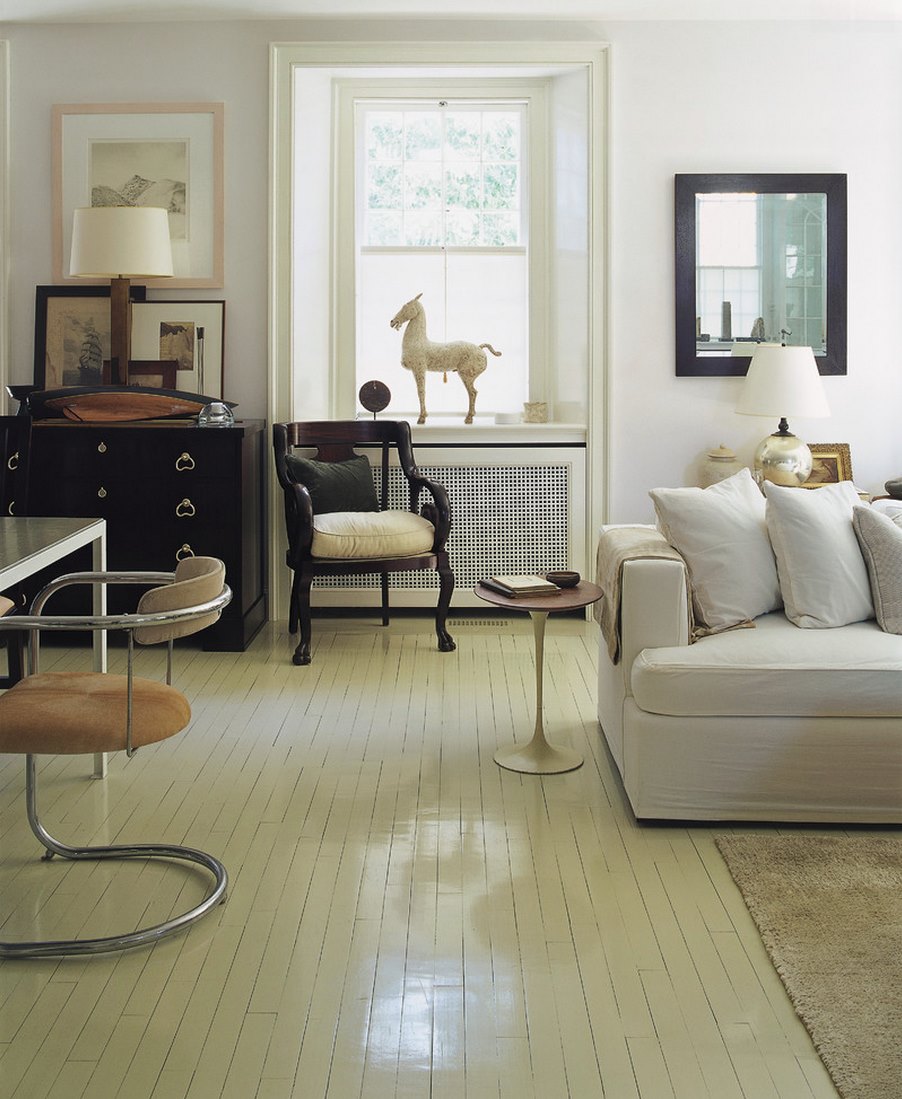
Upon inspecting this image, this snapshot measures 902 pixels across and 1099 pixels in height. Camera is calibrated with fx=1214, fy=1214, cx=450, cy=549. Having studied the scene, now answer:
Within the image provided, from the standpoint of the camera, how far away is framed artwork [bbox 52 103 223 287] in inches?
216

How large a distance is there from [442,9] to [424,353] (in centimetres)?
149

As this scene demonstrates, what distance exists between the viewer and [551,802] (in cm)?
331

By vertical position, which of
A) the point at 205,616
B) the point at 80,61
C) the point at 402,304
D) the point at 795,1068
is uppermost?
the point at 80,61

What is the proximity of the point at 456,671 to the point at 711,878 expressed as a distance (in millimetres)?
2057

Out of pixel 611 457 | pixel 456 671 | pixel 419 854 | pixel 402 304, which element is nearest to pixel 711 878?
pixel 419 854

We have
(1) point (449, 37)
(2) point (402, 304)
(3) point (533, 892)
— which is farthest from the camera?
(2) point (402, 304)

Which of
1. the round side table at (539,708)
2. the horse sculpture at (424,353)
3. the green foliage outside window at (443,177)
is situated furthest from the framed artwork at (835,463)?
the round side table at (539,708)

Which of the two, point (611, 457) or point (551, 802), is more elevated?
point (611, 457)

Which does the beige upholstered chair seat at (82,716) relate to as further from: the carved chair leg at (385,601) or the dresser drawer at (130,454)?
the carved chair leg at (385,601)

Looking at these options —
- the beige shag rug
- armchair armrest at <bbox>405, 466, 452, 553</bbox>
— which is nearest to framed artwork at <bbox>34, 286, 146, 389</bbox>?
armchair armrest at <bbox>405, 466, 452, 553</bbox>

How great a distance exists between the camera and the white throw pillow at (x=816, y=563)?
11.0ft

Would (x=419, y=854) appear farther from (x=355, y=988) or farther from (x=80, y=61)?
(x=80, y=61)

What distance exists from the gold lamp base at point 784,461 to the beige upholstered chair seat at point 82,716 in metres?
3.28

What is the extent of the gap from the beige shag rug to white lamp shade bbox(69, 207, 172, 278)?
347 cm
